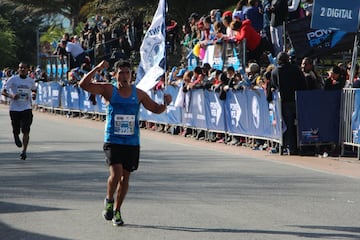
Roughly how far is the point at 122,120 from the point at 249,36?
11.7 m

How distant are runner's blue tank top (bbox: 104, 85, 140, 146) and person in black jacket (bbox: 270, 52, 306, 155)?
7364 millimetres

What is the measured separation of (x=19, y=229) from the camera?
8.43 m

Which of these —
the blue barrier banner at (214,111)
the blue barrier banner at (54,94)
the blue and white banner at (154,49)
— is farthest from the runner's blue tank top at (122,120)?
the blue barrier banner at (54,94)

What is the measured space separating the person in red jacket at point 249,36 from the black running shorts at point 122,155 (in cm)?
1147

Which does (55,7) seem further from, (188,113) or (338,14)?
(338,14)

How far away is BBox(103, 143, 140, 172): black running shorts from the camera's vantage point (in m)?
8.67

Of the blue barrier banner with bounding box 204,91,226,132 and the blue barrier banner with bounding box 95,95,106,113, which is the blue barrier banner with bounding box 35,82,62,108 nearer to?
the blue barrier banner with bounding box 95,95,106,113

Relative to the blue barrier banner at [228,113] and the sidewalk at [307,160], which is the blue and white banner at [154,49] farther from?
the sidewalk at [307,160]

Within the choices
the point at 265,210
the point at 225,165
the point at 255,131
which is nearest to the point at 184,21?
the point at 255,131

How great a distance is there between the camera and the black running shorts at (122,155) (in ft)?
28.5

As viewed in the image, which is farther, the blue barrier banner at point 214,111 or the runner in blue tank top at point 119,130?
the blue barrier banner at point 214,111

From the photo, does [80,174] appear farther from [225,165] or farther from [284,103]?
[284,103]

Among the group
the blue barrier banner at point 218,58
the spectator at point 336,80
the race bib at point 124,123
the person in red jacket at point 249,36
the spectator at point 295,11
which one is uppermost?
the spectator at point 295,11

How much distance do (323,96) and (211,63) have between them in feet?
22.3
